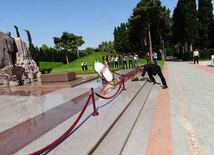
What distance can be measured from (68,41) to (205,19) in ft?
148

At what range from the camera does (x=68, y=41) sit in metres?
55.4

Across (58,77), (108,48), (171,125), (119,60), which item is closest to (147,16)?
(119,60)

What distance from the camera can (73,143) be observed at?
110 inches

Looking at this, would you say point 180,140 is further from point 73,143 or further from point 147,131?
point 73,143

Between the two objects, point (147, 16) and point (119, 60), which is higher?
point (147, 16)

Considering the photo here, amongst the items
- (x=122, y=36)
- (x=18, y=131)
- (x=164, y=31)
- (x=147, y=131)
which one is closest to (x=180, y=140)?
(x=147, y=131)

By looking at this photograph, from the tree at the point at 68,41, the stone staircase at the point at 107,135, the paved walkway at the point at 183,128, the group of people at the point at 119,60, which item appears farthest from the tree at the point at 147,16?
the stone staircase at the point at 107,135

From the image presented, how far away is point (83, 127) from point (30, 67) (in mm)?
16256

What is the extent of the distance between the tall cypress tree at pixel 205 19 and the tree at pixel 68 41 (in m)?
39.4

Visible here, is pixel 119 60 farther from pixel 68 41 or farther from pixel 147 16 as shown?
pixel 68 41

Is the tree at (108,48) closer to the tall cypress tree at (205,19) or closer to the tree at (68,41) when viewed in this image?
the tree at (68,41)

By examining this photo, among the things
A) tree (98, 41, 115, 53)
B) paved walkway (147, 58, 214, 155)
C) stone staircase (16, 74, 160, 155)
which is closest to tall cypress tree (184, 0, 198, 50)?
paved walkway (147, 58, 214, 155)

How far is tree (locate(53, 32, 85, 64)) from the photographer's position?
51875mm

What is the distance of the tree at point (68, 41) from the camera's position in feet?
170
